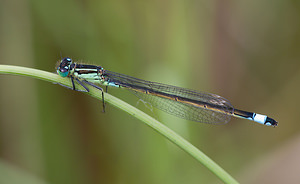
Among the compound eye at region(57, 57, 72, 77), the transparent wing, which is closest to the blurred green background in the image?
the transparent wing

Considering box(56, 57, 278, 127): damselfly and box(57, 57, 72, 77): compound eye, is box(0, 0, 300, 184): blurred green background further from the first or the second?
box(57, 57, 72, 77): compound eye

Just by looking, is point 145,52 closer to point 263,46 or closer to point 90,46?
point 90,46

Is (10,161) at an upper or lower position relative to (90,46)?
lower

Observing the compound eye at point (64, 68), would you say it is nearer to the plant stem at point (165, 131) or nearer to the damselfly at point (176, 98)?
the damselfly at point (176, 98)

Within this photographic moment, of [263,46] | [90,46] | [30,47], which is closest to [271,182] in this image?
[263,46]

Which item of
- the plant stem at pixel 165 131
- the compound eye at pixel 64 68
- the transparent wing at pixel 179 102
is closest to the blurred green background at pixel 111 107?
the transparent wing at pixel 179 102

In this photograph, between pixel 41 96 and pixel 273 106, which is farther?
pixel 273 106
